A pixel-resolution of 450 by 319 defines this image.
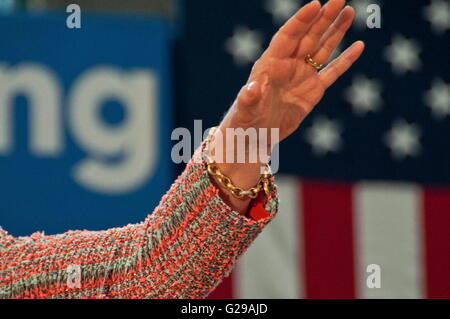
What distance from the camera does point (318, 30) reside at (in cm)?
87

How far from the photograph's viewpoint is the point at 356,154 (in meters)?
2.48

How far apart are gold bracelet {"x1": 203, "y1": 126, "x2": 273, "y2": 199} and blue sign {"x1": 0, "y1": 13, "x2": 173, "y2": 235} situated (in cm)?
139

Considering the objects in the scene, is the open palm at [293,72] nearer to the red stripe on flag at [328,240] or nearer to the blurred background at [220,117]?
the blurred background at [220,117]

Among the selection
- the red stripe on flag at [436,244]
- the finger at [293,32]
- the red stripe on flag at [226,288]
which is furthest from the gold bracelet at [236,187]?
the red stripe on flag at [436,244]

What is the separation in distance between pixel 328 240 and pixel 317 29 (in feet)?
5.34

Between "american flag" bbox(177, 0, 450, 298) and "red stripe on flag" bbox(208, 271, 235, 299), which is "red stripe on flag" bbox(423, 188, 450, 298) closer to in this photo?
"american flag" bbox(177, 0, 450, 298)

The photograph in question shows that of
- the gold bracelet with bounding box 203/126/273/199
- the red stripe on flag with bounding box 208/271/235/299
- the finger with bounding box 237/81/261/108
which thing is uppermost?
the finger with bounding box 237/81/261/108

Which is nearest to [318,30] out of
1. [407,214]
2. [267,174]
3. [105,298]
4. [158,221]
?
[267,174]

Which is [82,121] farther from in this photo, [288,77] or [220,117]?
[288,77]

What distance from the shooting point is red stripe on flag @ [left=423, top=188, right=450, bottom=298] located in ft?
8.07

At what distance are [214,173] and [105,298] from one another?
0.21 m

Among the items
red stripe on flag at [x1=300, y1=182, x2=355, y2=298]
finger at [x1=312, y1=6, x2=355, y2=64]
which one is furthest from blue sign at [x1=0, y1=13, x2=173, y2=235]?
finger at [x1=312, y1=6, x2=355, y2=64]

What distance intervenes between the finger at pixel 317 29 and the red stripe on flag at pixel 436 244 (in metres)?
1.71
